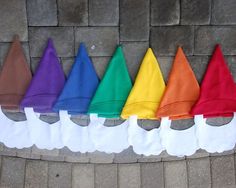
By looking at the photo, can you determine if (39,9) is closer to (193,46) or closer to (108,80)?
(108,80)

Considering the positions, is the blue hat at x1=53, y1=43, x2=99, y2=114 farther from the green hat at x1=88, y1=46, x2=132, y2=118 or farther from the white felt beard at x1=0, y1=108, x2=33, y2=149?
the white felt beard at x1=0, y1=108, x2=33, y2=149

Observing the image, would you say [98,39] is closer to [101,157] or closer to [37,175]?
[101,157]

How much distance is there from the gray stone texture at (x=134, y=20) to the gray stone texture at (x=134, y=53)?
0.07ft

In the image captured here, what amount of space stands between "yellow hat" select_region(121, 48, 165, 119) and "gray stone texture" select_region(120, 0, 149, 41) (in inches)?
3.1

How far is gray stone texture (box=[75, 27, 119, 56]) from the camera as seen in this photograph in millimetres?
1401

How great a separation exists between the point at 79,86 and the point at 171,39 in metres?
0.42

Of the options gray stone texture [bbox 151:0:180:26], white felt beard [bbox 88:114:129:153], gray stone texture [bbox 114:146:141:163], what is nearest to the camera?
gray stone texture [bbox 151:0:180:26]

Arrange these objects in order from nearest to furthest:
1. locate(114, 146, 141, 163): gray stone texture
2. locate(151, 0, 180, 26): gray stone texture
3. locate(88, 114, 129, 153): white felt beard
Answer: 1. locate(151, 0, 180, 26): gray stone texture
2. locate(88, 114, 129, 153): white felt beard
3. locate(114, 146, 141, 163): gray stone texture

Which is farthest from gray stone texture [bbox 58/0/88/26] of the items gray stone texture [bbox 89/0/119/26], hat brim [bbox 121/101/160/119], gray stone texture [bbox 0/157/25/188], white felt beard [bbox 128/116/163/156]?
gray stone texture [bbox 0/157/25/188]

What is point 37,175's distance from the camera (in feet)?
5.51

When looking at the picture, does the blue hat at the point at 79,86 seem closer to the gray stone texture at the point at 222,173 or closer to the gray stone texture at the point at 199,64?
the gray stone texture at the point at 199,64

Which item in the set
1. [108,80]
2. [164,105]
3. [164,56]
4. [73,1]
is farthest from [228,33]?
[73,1]

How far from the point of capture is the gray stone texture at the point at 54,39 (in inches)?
55.4

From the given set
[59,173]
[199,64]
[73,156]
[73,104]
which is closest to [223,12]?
[199,64]
